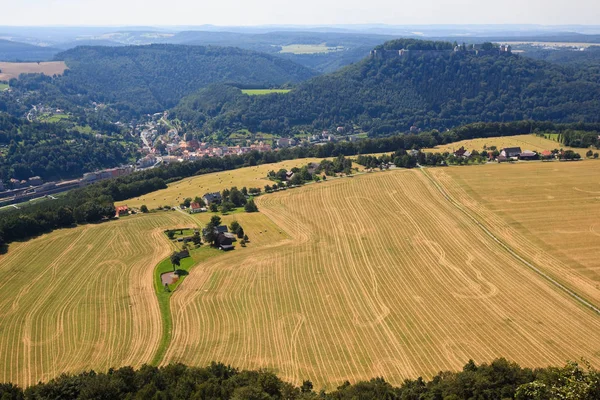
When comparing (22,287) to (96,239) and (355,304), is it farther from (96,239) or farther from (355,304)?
(355,304)

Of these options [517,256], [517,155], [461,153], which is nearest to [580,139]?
[517,155]

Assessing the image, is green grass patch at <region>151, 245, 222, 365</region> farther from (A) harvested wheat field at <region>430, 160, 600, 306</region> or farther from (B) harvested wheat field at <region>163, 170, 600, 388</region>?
(A) harvested wheat field at <region>430, 160, 600, 306</region>

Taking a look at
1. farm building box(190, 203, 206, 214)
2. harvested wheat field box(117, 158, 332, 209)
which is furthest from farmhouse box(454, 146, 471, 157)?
farm building box(190, 203, 206, 214)

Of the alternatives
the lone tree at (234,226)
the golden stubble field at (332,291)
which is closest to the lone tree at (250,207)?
the golden stubble field at (332,291)

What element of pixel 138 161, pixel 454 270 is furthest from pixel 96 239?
pixel 138 161

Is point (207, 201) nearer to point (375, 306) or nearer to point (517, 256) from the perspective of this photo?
point (375, 306)

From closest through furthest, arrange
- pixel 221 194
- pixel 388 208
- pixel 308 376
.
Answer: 1. pixel 308 376
2. pixel 388 208
3. pixel 221 194
